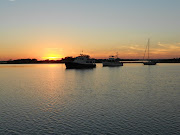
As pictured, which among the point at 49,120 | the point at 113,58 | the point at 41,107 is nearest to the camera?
the point at 49,120

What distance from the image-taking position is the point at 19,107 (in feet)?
67.6

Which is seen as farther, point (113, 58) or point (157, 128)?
point (113, 58)

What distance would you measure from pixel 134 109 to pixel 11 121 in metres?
12.0

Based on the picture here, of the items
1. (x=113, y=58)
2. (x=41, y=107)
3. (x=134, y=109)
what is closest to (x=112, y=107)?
(x=134, y=109)

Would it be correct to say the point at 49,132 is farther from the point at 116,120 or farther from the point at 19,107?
the point at 19,107

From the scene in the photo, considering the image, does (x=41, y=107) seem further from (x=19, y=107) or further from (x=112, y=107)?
(x=112, y=107)

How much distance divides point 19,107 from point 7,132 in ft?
25.2

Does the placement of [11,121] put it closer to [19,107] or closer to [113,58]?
[19,107]

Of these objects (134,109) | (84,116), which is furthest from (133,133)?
(134,109)

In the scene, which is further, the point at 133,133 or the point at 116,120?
the point at 116,120

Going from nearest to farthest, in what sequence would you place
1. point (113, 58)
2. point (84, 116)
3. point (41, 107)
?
1. point (84, 116)
2. point (41, 107)
3. point (113, 58)

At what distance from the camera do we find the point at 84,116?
17031mm

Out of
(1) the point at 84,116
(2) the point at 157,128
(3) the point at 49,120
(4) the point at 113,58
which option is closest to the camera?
(2) the point at 157,128

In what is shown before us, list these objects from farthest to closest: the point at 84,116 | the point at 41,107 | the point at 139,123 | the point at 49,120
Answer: the point at 41,107
the point at 84,116
the point at 49,120
the point at 139,123
